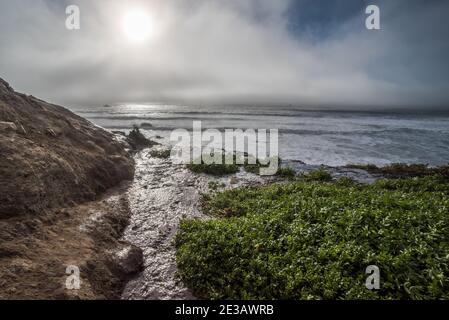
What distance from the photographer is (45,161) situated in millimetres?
9797

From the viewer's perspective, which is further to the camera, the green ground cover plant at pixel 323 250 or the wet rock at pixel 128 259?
the wet rock at pixel 128 259

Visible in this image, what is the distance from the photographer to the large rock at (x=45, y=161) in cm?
802

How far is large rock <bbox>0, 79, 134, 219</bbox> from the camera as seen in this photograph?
802 cm

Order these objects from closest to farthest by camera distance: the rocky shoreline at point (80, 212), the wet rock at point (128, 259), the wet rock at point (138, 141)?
the rocky shoreline at point (80, 212), the wet rock at point (128, 259), the wet rock at point (138, 141)

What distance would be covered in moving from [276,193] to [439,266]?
7.11m

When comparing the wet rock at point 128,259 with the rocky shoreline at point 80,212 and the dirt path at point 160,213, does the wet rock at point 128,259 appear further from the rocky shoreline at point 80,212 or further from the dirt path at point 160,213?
the dirt path at point 160,213

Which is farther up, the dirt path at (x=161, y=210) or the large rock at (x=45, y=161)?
the large rock at (x=45, y=161)

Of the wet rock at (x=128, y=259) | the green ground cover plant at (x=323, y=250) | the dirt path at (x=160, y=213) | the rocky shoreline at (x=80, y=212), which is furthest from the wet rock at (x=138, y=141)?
the wet rock at (x=128, y=259)

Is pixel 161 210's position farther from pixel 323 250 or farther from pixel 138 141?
pixel 138 141

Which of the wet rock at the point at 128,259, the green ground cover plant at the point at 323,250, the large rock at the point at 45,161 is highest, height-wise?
the large rock at the point at 45,161

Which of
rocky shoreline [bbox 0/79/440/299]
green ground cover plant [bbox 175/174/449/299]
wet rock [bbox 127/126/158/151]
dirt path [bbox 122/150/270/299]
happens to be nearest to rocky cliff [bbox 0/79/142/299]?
rocky shoreline [bbox 0/79/440/299]

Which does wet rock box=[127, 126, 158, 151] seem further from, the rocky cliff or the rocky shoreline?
the rocky cliff
